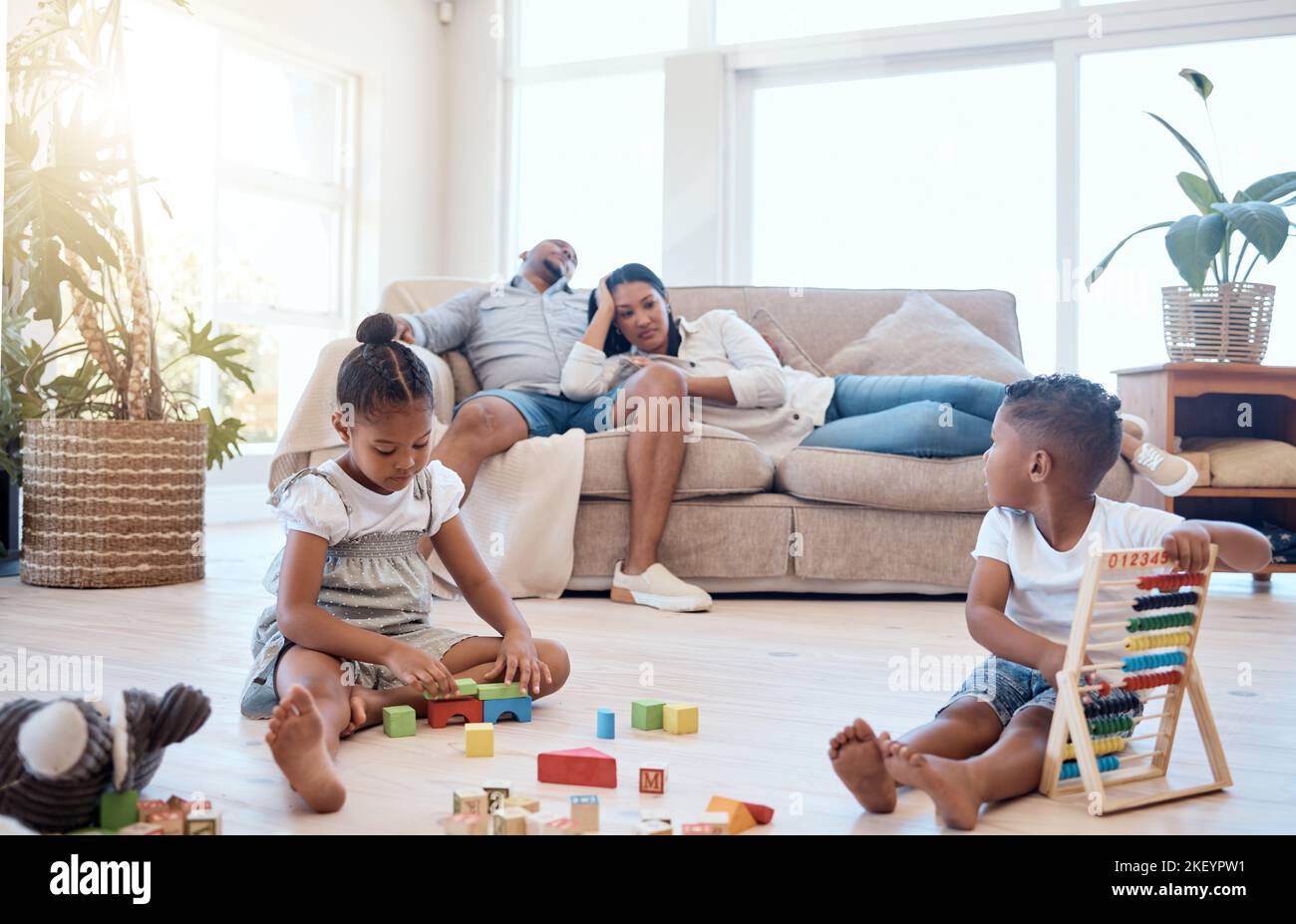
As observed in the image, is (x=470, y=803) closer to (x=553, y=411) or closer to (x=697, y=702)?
(x=697, y=702)

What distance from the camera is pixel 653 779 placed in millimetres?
1276

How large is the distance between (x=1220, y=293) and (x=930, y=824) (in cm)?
288

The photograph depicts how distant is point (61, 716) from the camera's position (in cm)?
101

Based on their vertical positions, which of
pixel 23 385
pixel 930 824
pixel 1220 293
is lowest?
pixel 930 824

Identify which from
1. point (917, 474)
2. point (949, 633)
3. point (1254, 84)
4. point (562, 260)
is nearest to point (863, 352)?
point (917, 474)

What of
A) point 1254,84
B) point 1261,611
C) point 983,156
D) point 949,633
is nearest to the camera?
point 949,633

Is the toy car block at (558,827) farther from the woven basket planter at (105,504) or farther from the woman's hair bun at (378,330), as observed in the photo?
the woven basket planter at (105,504)

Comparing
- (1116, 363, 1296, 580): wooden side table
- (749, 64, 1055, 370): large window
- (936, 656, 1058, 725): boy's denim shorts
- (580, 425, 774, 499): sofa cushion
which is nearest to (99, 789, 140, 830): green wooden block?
(936, 656, 1058, 725): boy's denim shorts

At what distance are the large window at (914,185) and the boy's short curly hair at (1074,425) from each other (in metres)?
3.78

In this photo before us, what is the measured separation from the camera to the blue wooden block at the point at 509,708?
162 cm

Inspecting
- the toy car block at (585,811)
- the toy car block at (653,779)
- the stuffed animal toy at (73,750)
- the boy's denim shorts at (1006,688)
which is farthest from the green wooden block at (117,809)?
the boy's denim shorts at (1006,688)

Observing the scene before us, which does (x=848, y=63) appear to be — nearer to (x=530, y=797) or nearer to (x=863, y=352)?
(x=863, y=352)

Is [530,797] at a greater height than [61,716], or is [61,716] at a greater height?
[61,716]

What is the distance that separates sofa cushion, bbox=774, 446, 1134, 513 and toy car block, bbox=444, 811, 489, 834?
200 cm
